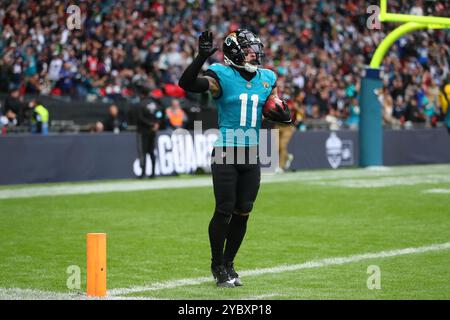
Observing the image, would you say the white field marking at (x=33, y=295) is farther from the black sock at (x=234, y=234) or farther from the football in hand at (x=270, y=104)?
the football in hand at (x=270, y=104)

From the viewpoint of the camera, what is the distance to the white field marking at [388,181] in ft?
60.4

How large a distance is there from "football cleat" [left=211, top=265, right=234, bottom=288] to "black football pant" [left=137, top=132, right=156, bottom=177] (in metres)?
11.8

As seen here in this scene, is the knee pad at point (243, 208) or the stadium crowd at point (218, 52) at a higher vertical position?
the stadium crowd at point (218, 52)

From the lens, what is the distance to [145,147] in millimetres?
19719

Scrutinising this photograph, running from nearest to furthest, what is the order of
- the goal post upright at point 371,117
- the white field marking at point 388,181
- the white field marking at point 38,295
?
1. the white field marking at point 38,295
2. the white field marking at point 388,181
3. the goal post upright at point 371,117

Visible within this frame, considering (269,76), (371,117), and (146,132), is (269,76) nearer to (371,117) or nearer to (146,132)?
(146,132)

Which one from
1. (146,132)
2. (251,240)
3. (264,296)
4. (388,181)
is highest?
(146,132)

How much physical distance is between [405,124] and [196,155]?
7707 millimetres

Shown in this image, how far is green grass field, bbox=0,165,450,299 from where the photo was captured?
790 cm

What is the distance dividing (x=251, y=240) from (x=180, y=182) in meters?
8.03

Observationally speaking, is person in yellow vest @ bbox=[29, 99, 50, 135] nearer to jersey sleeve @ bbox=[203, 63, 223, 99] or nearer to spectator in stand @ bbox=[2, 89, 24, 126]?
spectator in stand @ bbox=[2, 89, 24, 126]

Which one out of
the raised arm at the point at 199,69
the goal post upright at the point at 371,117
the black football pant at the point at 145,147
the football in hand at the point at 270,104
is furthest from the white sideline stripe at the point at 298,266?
the goal post upright at the point at 371,117

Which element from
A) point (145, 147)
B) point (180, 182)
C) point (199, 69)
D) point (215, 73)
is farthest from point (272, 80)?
point (145, 147)

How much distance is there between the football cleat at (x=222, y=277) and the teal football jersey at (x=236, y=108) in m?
1.00
